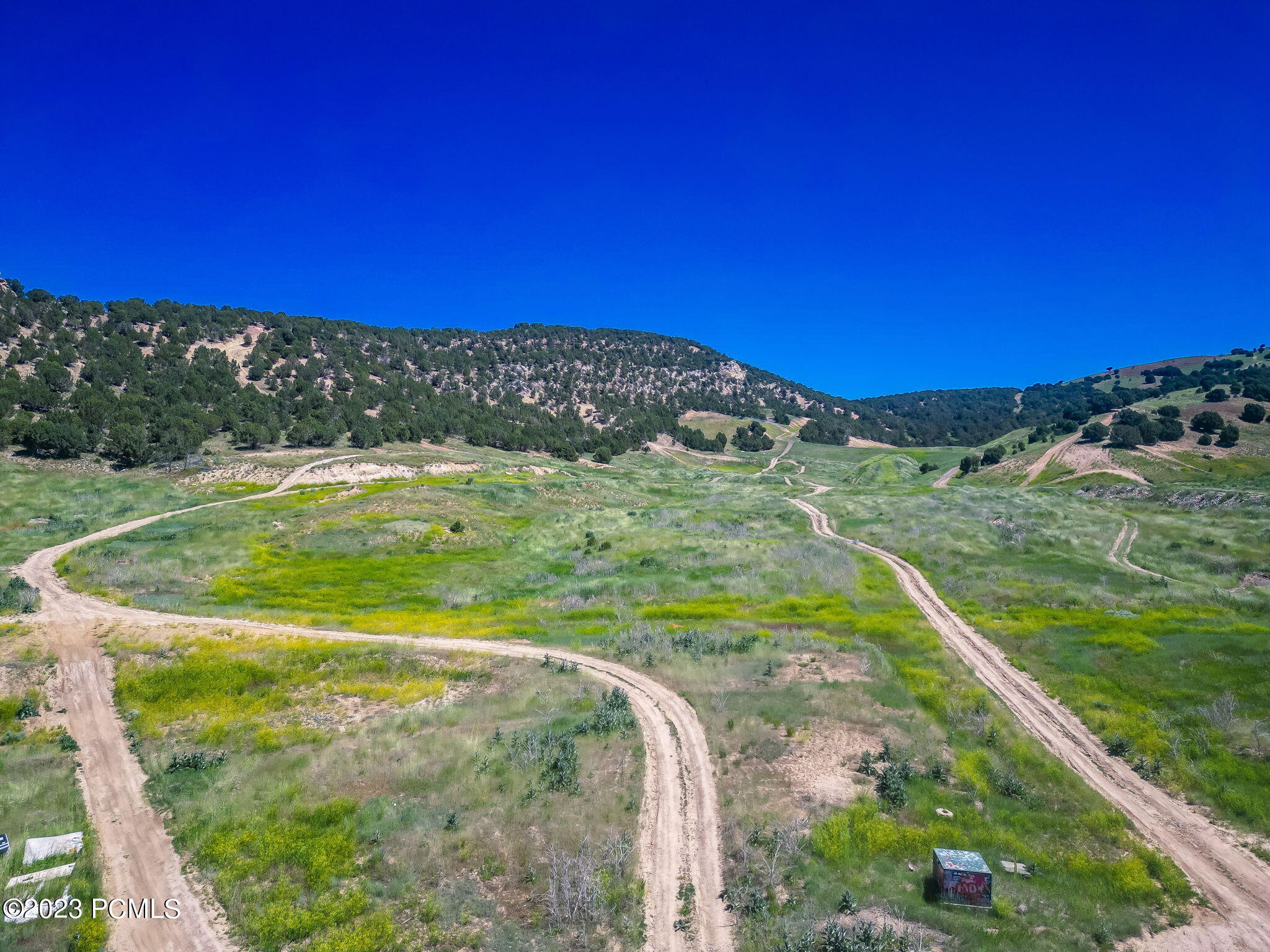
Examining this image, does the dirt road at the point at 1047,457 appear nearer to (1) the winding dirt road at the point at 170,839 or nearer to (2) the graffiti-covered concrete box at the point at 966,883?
(1) the winding dirt road at the point at 170,839

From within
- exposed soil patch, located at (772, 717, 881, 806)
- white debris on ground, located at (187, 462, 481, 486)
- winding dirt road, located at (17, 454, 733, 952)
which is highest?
white debris on ground, located at (187, 462, 481, 486)

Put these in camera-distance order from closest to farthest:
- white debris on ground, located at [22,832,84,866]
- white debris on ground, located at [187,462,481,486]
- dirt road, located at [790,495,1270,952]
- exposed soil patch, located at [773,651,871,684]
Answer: dirt road, located at [790,495,1270,952] → white debris on ground, located at [22,832,84,866] → exposed soil patch, located at [773,651,871,684] → white debris on ground, located at [187,462,481,486]

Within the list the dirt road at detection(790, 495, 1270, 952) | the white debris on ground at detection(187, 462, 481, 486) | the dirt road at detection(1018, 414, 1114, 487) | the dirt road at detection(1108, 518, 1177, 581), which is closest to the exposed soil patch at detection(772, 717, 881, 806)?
the dirt road at detection(790, 495, 1270, 952)

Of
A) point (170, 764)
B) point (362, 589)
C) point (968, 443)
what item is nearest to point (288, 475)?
point (362, 589)

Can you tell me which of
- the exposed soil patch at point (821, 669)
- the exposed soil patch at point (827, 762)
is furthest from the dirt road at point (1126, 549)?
the exposed soil patch at point (827, 762)

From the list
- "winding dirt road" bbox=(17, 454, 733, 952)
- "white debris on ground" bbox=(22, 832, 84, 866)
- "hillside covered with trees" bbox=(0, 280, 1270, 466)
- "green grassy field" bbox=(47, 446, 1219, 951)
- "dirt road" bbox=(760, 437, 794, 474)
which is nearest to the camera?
"winding dirt road" bbox=(17, 454, 733, 952)

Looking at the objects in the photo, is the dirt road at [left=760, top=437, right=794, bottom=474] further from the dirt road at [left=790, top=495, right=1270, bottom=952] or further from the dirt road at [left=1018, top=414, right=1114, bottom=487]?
the dirt road at [left=790, top=495, right=1270, bottom=952]

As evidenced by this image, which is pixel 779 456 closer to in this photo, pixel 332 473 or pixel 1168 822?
pixel 332 473

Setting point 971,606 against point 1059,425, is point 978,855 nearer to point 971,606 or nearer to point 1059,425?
point 971,606
